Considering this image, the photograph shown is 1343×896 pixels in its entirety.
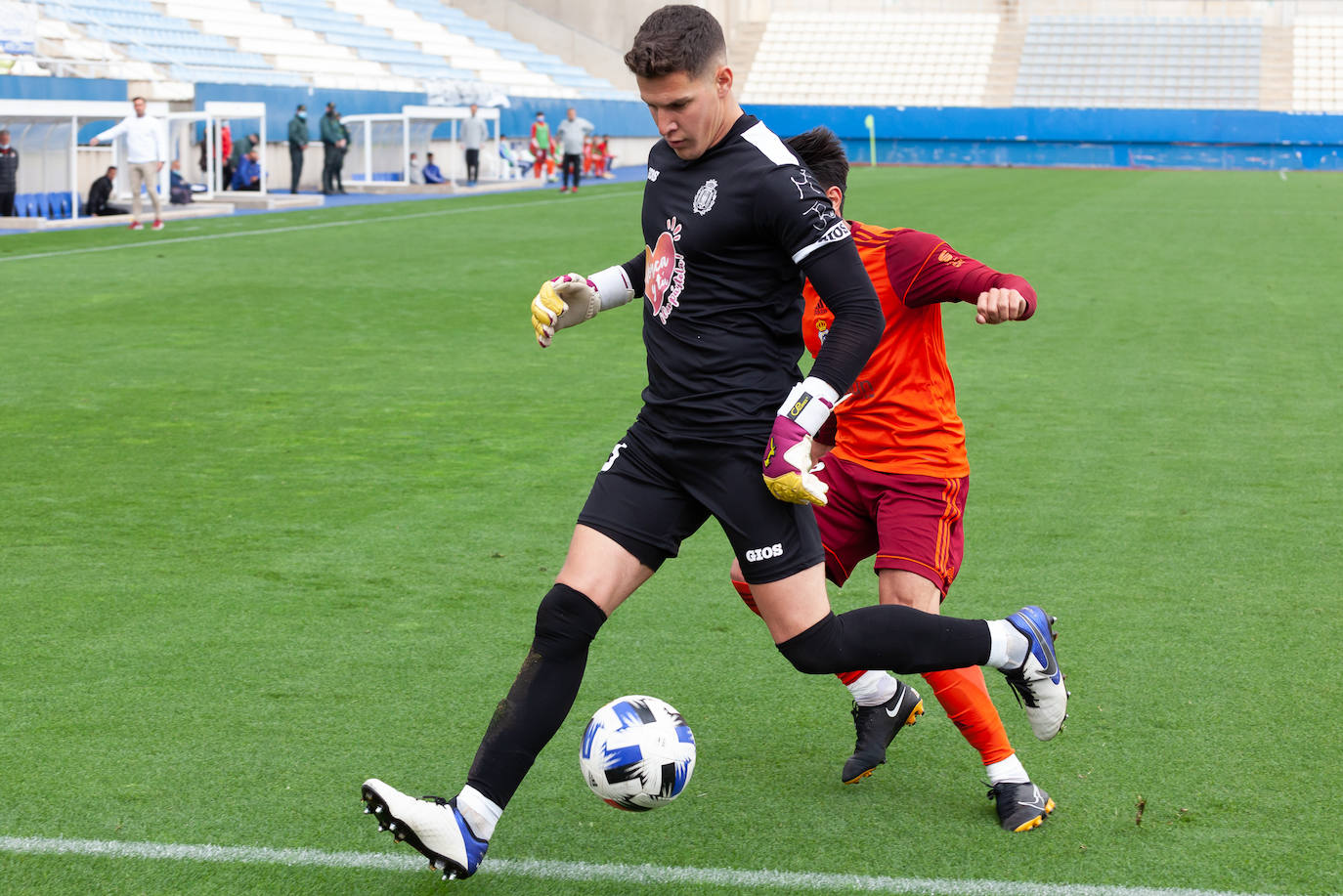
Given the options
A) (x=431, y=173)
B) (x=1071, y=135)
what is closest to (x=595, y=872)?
(x=431, y=173)

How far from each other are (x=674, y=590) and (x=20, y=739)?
253 centimetres

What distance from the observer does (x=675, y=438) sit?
143 inches

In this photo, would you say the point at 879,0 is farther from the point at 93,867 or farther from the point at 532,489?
the point at 93,867

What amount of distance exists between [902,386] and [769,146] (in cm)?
99

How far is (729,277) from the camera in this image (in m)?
3.59

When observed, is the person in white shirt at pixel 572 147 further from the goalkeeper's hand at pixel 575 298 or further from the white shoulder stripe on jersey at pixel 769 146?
the white shoulder stripe on jersey at pixel 769 146

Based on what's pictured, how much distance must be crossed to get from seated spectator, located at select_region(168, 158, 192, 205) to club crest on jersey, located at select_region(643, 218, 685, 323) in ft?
82.2

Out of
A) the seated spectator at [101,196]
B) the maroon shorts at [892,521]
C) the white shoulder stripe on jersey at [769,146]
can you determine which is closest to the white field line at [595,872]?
the maroon shorts at [892,521]

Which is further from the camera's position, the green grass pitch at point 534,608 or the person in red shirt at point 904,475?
the person in red shirt at point 904,475

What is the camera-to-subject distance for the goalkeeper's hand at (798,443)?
11.1 feet

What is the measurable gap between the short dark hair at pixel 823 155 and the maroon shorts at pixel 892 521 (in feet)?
2.61

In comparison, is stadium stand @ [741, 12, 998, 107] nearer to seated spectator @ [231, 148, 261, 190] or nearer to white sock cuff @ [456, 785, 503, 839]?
seated spectator @ [231, 148, 261, 190]

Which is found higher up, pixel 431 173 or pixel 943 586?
pixel 943 586

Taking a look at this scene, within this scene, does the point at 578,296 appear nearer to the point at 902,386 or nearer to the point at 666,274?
the point at 666,274
